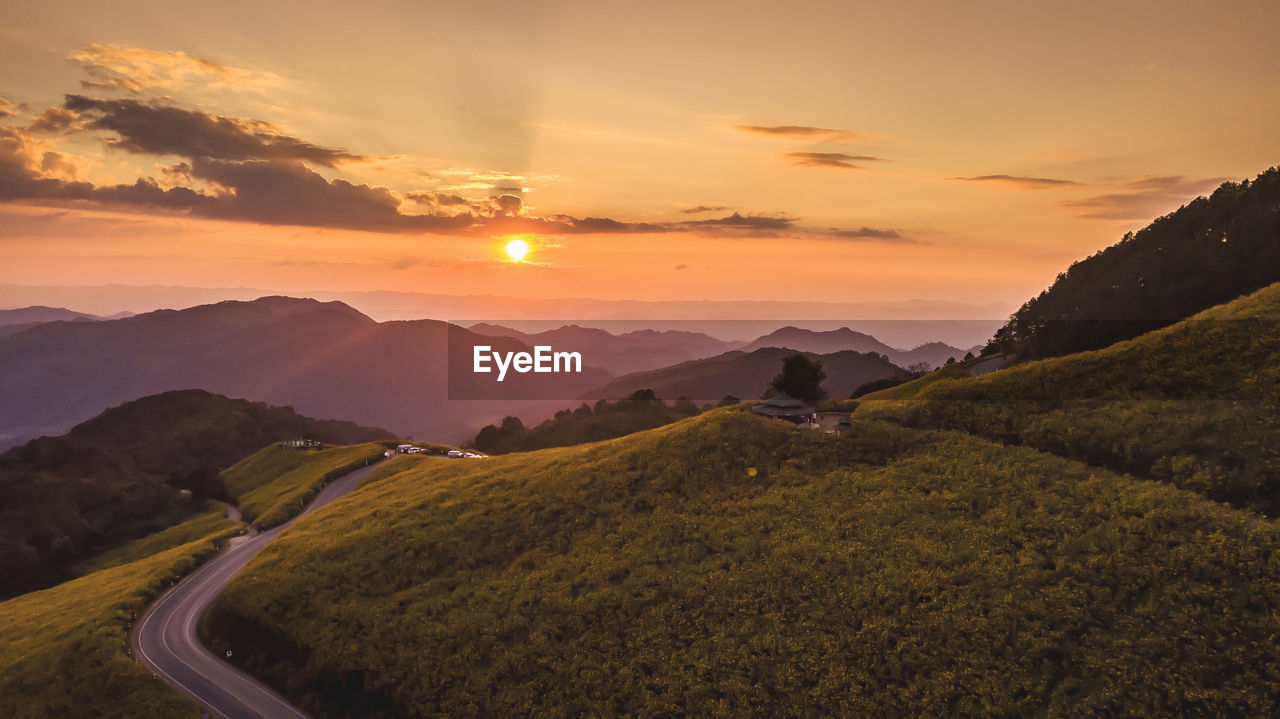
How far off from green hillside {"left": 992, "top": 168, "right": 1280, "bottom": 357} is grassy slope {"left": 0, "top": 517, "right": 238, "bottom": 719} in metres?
86.9

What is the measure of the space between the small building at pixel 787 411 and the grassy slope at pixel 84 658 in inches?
1836

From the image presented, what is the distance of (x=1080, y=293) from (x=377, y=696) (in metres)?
83.2

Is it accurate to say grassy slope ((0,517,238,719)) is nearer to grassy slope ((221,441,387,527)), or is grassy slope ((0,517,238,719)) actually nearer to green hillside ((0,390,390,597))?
grassy slope ((221,441,387,527))

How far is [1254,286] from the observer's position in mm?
51406

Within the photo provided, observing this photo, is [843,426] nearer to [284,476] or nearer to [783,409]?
[783,409]

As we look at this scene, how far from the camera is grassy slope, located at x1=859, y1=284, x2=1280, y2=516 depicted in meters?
30.9

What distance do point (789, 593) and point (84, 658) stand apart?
4910 cm

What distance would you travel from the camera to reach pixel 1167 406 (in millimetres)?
35719

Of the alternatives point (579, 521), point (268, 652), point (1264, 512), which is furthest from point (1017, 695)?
point (268, 652)

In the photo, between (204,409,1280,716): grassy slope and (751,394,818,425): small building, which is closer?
(204,409,1280,716): grassy slope

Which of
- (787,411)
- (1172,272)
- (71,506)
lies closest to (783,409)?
(787,411)

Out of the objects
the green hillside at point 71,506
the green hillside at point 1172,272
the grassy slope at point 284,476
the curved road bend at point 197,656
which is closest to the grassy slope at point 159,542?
the green hillside at point 71,506

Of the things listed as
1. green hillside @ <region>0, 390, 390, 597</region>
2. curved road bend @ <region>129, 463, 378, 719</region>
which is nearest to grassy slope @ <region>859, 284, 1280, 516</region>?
curved road bend @ <region>129, 463, 378, 719</region>

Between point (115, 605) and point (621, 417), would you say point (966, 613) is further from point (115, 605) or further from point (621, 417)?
point (621, 417)
